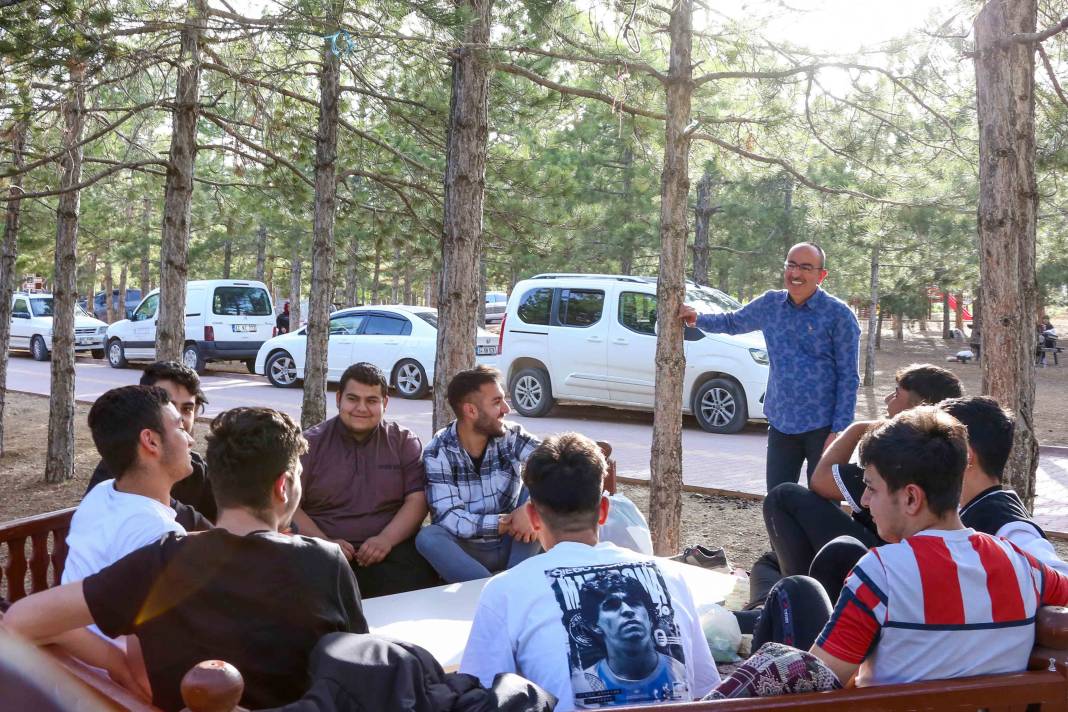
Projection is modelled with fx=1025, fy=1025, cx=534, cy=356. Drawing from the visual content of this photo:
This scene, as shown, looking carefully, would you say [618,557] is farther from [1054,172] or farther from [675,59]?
[1054,172]

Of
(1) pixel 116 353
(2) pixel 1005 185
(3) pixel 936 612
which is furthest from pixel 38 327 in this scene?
(3) pixel 936 612

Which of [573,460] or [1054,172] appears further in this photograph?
[1054,172]

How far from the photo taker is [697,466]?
35.9ft

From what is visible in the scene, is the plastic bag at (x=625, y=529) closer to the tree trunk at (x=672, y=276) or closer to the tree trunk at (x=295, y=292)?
the tree trunk at (x=672, y=276)

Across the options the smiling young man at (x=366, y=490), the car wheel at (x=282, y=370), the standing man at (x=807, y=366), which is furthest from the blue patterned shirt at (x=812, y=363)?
the car wheel at (x=282, y=370)

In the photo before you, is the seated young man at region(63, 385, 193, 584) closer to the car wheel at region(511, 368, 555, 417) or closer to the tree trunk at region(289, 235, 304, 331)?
the car wheel at region(511, 368, 555, 417)

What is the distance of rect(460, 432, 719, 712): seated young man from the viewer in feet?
8.16

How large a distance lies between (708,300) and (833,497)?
30.2 ft

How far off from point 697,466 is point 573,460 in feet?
27.4

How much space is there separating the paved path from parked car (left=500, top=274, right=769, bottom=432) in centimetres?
40

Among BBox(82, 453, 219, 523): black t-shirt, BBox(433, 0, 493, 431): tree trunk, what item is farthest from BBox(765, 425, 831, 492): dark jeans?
BBox(82, 453, 219, 523): black t-shirt

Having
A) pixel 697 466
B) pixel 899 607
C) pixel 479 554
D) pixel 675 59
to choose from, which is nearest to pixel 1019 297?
pixel 675 59

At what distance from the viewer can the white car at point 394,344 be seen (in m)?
17.2

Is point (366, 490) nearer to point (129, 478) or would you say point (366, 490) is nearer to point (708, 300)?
point (129, 478)
